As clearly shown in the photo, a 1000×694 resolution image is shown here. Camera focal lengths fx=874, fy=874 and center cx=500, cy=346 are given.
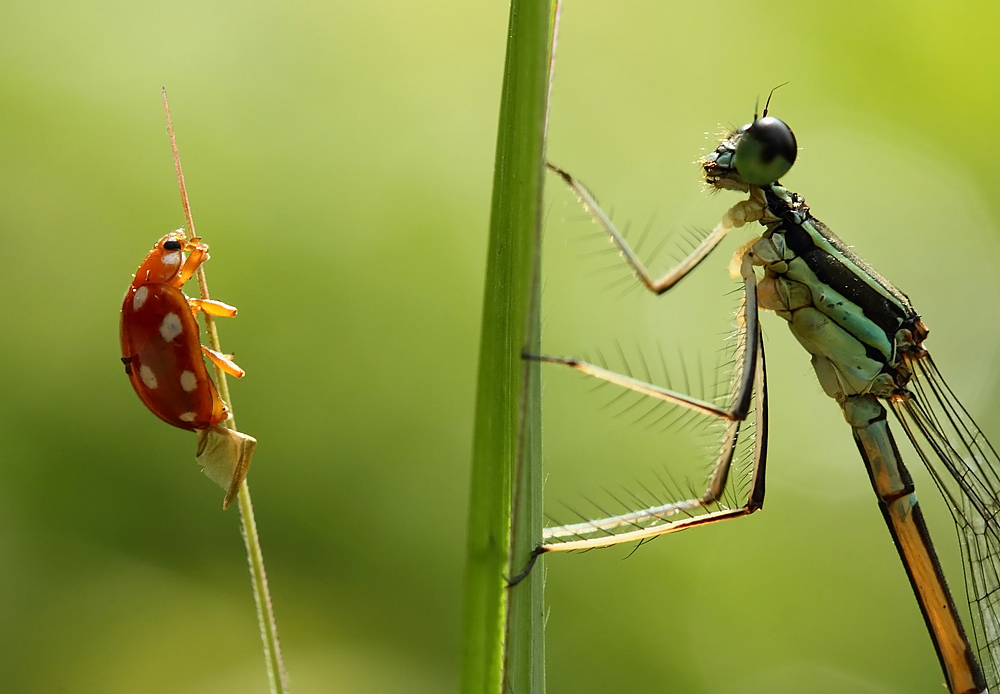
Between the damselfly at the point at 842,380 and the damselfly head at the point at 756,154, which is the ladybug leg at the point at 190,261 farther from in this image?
the damselfly head at the point at 756,154

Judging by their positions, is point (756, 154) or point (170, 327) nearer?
point (170, 327)

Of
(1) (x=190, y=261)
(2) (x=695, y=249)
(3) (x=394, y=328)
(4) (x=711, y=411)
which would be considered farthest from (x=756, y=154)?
(3) (x=394, y=328)

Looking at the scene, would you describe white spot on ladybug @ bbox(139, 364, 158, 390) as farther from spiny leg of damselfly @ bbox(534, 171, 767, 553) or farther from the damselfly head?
the damselfly head

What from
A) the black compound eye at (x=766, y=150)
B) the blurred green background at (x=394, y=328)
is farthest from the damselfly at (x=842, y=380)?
the blurred green background at (x=394, y=328)

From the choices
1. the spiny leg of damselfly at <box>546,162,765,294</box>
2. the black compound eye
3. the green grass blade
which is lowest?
the green grass blade

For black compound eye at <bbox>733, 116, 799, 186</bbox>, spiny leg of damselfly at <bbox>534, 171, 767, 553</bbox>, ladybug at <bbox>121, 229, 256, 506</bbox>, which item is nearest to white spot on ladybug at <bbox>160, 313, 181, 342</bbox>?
ladybug at <bbox>121, 229, 256, 506</bbox>

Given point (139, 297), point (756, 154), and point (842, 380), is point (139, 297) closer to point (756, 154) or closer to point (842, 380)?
point (756, 154)

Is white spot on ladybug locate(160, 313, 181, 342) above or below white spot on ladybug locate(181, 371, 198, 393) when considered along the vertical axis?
above
